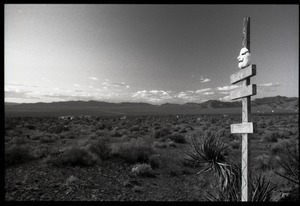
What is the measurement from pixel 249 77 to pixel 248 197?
225 cm

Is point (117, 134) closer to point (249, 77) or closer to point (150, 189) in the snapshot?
point (150, 189)

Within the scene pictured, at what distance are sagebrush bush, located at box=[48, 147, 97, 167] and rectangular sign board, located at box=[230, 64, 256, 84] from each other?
6607mm

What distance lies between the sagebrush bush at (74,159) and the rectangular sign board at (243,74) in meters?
6.61

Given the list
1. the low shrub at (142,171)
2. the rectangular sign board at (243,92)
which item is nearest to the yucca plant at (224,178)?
the rectangular sign board at (243,92)

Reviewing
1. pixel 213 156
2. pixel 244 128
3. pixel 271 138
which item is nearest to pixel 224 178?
pixel 213 156

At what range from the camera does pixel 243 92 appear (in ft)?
15.0

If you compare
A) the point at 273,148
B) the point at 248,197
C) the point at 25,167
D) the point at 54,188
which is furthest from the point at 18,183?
the point at 273,148

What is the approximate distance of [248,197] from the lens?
440cm

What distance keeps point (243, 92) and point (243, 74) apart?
346mm

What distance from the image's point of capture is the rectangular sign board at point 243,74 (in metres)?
4.23

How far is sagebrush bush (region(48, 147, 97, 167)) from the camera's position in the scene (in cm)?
916

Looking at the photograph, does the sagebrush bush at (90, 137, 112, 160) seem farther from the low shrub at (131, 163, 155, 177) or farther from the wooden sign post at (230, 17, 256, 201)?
the wooden sign post at (230, 17, 256, 201)
